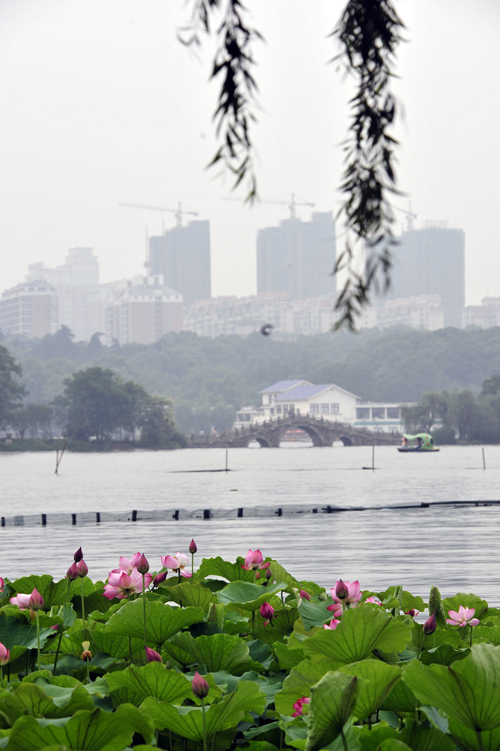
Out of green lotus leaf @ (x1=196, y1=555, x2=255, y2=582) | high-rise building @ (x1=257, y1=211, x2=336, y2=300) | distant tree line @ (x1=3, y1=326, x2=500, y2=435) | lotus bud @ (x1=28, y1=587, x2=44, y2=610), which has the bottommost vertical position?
green lotus leaf @ (x1=196, y1=555, x2=255, y2=582)

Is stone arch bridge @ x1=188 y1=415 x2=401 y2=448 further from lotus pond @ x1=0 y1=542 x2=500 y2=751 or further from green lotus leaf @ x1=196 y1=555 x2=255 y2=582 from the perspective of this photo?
lotus pond @ x1=0 y1=542 x2=500 y2=751

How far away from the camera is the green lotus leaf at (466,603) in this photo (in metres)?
3.80

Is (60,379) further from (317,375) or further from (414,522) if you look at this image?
(414,522)

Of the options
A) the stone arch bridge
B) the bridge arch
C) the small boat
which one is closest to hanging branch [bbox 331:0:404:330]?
the small boat

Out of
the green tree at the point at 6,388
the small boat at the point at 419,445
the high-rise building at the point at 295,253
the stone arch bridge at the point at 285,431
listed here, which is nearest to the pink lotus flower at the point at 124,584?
the high-rise building at the point at 295,253

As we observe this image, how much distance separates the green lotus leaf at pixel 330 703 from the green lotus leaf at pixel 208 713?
0.27 meters

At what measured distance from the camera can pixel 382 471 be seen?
73.5 m

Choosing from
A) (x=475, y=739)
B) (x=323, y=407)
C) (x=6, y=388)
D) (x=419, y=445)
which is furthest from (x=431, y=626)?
(x=323, y=407)

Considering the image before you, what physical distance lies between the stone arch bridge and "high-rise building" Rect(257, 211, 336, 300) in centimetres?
1993

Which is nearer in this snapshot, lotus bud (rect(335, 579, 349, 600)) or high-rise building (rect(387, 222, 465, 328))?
lotus bud (rect(335, 579, 349, 600))

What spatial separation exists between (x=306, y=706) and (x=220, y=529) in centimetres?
2253

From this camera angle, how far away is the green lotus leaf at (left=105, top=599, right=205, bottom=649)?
2.87 m

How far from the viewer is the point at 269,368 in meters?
163

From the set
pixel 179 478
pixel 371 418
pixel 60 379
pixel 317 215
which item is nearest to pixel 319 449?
pixel 371 418
